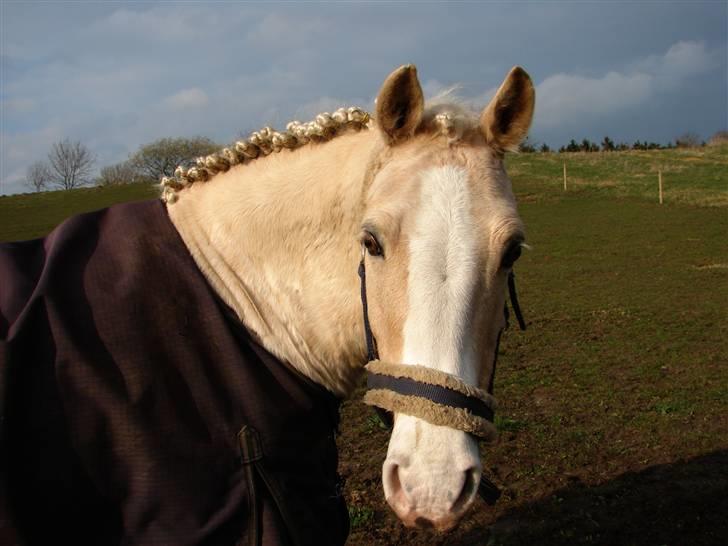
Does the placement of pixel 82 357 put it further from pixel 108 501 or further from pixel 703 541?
pixel 703 541

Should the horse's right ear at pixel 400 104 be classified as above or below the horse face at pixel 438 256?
above

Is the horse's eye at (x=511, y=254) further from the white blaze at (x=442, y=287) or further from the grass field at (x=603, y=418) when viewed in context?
the grass field at (x=603, y=418)

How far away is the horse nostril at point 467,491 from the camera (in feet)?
5.65

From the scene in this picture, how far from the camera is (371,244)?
2.02 meters

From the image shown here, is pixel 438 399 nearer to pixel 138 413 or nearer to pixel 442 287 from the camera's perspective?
pixel 442 287

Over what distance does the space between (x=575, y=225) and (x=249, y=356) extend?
79.0 ft

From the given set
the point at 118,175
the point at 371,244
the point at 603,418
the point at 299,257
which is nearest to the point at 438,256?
the point at 371,244

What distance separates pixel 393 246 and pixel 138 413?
0.97 metres

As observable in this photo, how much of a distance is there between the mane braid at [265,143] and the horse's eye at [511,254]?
2.72ft

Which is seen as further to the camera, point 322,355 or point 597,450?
point 597,450

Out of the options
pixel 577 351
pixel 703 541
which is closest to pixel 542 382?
pixel 577 351

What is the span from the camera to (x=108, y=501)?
185 cm

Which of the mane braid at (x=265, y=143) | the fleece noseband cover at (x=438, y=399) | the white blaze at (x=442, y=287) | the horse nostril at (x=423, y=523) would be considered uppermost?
the mane braid at (x=265, y=143)

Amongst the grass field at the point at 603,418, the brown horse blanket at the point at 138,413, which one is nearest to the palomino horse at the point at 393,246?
the brown horse blanket at the point at 138,413
